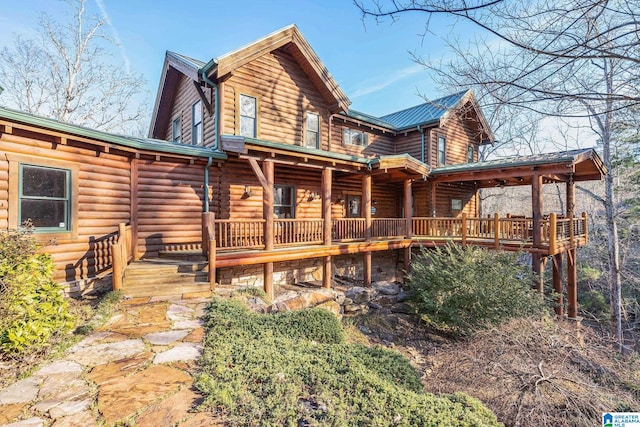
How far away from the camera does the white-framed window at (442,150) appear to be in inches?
625

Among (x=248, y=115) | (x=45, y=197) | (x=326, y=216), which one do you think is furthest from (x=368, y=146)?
(x=45, y=197)

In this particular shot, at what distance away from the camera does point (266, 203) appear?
8312 mm

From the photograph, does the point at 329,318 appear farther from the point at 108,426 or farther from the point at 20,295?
the point at 20,295

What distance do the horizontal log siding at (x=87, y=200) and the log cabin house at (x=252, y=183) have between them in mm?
28

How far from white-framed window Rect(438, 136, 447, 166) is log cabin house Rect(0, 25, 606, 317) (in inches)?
10.1

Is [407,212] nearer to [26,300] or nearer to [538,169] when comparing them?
[538,169]

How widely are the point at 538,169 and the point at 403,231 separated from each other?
5.37m

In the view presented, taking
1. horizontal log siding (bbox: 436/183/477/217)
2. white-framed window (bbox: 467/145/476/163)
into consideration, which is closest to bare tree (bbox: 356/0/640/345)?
horizontal log siding (bbox: 436/183/477/217)

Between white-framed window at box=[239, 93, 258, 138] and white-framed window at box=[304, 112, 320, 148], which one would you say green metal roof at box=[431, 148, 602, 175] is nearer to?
white-framed window at box=[304, 112, 320, 148]

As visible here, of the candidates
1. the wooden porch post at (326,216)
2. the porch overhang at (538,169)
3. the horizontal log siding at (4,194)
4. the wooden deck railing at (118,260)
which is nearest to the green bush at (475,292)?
the wooden porch post at (326,216)

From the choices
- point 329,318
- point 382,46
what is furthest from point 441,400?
point 382,46

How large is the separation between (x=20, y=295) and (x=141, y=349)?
1484 millimetres

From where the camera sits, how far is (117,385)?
2.86 m

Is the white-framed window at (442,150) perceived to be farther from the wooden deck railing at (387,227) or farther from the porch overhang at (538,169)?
the wooden deck railing at (387,227)
